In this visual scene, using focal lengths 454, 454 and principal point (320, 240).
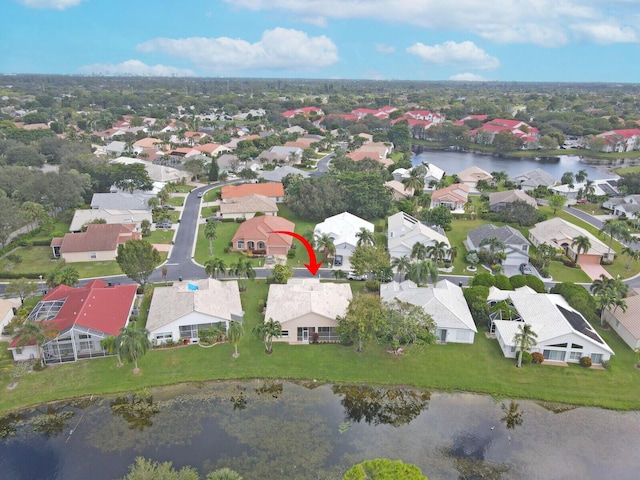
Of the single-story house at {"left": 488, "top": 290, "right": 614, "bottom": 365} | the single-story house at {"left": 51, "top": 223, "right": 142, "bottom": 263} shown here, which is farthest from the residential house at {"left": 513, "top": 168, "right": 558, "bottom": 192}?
the single-story house at {"left": 51, "top": 223, "right": 142, "bottom": 263}

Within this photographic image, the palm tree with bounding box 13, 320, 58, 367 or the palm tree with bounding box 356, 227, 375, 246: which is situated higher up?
the palm tree with bounding box 356, 227, 375, 246

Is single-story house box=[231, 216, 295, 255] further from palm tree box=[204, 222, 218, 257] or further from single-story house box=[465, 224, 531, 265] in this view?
single-story house box=[465, 224, 531, 265]

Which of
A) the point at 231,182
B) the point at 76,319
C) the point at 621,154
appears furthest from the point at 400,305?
the point at 621,154

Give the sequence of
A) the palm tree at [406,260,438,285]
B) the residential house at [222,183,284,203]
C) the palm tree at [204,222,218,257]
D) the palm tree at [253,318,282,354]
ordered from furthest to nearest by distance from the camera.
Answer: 1. the residential house at [222,183,284,203]
2. the palm tree at [204,222,218,257]
3. the palm tree at [406,260,438,285]
4. the palm tree at [253,318,282,354]

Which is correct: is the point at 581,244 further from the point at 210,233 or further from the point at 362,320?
the point at 210,233

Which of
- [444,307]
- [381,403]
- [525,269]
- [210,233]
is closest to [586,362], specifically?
[444,307]

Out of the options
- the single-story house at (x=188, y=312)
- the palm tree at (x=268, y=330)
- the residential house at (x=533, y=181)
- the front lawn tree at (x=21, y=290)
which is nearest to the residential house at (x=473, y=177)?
the residential house at (x=533, y=181)
